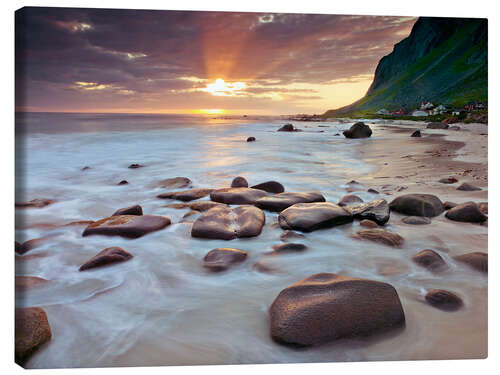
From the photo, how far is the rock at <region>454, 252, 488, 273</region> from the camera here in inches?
86.2

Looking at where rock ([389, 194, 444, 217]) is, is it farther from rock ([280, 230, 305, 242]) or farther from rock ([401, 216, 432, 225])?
rock ([280, 230, 305, 242])

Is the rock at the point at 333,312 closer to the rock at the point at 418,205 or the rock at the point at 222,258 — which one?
the rock at the point at 222,258

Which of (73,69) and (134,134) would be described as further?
(134,134)

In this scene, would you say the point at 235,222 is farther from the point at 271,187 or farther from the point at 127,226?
the point at 271,187

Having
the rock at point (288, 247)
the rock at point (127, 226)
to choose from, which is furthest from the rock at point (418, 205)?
the rock at point (127, 226)

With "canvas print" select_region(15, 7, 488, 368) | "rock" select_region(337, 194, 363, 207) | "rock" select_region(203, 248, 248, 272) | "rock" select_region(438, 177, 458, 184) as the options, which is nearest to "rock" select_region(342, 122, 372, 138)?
Answer: "canvas print" select_region(15, 7, 488, 368)

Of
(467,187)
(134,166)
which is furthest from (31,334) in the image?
(134,166)

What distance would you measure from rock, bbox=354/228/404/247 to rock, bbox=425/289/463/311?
0.61 m

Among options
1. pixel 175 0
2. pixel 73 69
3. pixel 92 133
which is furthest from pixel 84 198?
pixel 92 133

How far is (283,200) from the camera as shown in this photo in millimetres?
3193

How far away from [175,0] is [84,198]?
2.58 metres

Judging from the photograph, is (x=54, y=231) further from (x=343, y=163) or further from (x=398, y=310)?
(x=343, y=163)

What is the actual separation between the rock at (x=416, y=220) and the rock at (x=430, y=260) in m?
0.62

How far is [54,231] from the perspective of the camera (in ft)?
9.12
